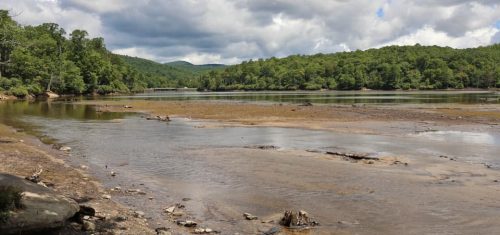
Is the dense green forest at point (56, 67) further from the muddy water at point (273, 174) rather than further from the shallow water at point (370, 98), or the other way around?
the muddy water at point (273, 174)

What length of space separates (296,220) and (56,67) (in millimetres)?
111270

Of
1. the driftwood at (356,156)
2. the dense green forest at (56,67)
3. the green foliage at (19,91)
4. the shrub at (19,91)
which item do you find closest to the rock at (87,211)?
the driftwood at (356,156)

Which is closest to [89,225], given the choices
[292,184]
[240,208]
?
[240,208]

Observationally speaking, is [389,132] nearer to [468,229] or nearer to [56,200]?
[468,229]

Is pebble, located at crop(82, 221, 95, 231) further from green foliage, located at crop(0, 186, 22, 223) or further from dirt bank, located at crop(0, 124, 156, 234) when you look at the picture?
green foliage, located at crop(0, 186, 22, 223)

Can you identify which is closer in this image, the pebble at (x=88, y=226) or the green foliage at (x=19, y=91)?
the pebble at (x=88, y=226)

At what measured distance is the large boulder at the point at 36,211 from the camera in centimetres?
837

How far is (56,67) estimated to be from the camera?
364 feet

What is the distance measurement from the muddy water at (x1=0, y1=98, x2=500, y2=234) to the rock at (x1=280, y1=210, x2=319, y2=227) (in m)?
0.44

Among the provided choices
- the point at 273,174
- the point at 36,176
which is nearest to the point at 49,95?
the point at 36,176

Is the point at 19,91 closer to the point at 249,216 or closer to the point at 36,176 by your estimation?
the point at 36,176

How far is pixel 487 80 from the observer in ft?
604

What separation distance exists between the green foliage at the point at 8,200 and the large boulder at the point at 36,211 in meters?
0.08

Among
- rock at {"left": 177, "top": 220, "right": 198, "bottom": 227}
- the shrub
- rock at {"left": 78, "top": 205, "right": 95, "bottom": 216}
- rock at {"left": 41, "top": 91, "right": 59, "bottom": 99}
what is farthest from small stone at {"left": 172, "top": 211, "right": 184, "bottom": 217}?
rock at {"left": 41, "top": 91, "right": 59, "bottom": 99}
